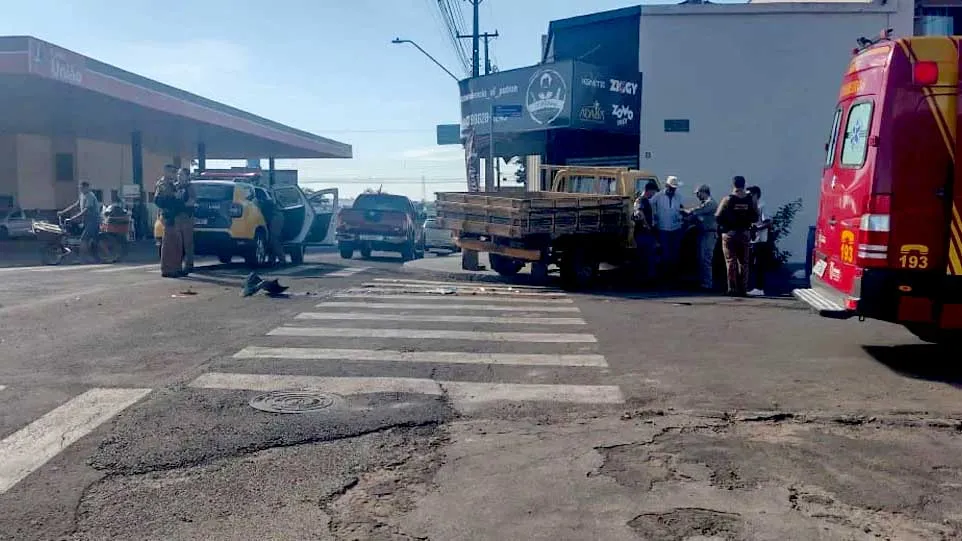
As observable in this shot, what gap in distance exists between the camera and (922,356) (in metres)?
9.15

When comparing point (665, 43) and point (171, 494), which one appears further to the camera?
point (665, 43)

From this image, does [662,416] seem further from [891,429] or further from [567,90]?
[567,90]

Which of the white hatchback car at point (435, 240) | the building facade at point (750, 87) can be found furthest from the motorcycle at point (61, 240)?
the building facade at point (750, 87)

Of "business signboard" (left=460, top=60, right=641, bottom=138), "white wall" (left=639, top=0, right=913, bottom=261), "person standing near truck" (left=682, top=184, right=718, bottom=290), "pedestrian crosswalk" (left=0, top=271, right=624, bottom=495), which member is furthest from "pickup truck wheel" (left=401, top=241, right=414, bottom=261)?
"pedestrian crosswalk" (left=0, top=271, right=624, bottom=495)

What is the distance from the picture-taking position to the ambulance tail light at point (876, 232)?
26.2 ft

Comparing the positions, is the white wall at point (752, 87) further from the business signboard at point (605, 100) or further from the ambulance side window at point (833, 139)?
the ambulance side window at point (833, 139)

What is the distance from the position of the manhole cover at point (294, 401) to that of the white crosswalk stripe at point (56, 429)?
94cm

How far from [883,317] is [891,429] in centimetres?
199

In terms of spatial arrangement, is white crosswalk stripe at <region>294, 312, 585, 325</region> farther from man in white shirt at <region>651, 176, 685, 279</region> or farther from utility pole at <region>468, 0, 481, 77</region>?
utility pole at <region>468, 0, 481, 77</region>

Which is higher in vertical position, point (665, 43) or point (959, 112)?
point (665, 43)

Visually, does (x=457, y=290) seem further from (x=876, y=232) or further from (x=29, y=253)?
(x=29, y=253)

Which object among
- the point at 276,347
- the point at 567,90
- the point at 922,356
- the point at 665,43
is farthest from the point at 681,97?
the point at 276,347

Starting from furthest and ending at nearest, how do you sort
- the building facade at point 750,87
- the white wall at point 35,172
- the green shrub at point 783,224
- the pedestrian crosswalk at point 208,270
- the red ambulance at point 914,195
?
the white wall at point 35,172 → the building facade at point 750,87 → the green shrub at point 783,224 → the pedestrian crosswalk at point 208,270 → the red ambulance at point 914,195

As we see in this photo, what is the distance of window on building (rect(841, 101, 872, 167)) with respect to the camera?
27.4 ft
